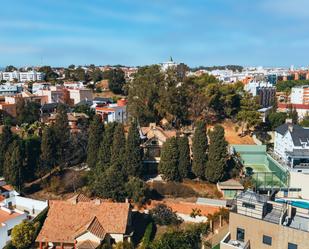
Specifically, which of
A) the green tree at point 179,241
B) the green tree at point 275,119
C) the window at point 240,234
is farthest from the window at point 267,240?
the green tree at point 275,119

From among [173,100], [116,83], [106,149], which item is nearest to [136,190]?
[106,149]

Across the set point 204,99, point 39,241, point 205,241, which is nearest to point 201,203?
point 205,241

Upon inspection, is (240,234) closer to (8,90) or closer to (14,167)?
(14,167)

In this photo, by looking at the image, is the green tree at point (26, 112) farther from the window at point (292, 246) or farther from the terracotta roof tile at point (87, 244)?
the window at point (292, 246)

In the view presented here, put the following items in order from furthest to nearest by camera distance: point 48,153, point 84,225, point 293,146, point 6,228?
1. point 293,146
2. point 48,153
3. point 6,228
4. point 84,225

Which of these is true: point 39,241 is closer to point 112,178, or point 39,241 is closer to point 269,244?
point 112,178

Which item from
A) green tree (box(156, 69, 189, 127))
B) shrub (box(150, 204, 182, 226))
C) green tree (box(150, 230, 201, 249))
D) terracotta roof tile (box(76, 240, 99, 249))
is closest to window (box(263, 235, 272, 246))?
green tree (box(150, 230, 201, 249))
